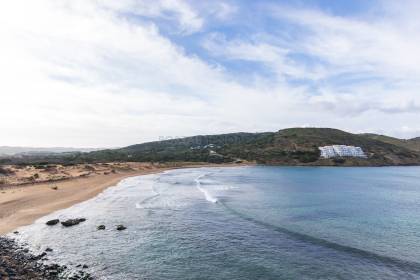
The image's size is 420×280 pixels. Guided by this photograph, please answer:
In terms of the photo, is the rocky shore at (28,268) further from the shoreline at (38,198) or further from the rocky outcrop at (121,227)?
the rocky outcrop at (121,227)

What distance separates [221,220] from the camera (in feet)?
137

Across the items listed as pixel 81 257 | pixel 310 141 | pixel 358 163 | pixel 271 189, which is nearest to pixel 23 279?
pixel 81 257

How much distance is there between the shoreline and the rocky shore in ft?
25.9

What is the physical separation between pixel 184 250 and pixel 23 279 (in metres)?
12.5

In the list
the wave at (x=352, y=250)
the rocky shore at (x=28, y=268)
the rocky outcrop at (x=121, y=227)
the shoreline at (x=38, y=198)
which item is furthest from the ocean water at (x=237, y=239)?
the shoreline at (x=38, y=198)

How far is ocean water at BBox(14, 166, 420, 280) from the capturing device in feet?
83.7

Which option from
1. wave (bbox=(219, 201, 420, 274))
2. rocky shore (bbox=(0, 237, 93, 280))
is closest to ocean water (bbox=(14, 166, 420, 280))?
wave (bbox=(219, 201, 420, 274))

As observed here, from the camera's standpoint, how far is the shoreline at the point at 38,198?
132 feet

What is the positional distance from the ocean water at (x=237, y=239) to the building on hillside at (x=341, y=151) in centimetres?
12453

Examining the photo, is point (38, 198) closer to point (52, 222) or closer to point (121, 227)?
point (52, 222)

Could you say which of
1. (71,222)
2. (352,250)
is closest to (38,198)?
(71,222)

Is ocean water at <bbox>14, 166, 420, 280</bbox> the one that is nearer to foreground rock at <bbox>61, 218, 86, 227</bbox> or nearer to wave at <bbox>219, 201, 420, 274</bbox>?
wave at <bbox>219, 201, 420, 274</bbox>

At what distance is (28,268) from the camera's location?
24.0 metres

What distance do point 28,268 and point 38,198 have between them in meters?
32.2
